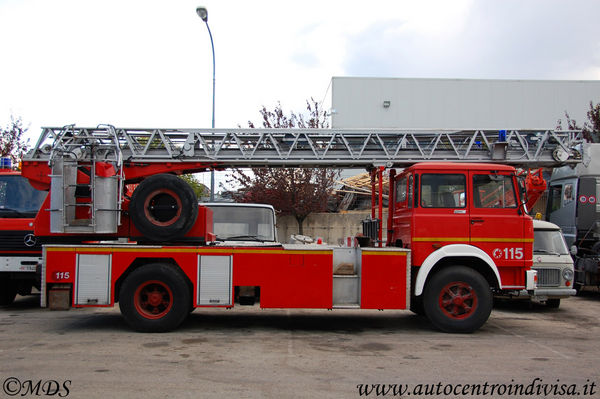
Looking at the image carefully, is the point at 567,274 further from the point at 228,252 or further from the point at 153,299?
the point at 153,299

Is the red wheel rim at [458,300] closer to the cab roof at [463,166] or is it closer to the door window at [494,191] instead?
the door window at [494,191]

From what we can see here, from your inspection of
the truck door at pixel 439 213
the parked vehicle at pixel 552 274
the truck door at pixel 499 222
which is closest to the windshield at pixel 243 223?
the truck door at pixel 439 213

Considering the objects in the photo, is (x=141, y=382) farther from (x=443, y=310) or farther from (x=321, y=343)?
(x=443, y=310)

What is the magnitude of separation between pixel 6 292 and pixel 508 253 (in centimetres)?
1007

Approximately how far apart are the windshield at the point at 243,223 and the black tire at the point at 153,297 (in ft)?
8.22

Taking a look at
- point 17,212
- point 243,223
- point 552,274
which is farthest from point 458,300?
point 17,212

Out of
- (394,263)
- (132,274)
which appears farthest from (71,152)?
(394,263)

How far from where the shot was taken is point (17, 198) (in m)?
A: 10.1

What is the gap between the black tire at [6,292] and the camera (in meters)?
10.4

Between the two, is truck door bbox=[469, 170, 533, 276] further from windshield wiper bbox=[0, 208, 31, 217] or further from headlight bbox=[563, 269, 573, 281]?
windshield wiper bbox=[0, 208, 31, 217]

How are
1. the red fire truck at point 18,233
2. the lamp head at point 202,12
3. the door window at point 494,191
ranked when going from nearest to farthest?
the door window at point 494,191 < the red fire truck at point 18,233 < the lamp head at point 202,12

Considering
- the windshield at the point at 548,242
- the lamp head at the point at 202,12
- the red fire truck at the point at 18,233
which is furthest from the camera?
the lamp head at the point at 202,12

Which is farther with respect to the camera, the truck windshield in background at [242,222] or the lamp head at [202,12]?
the lamp head at [202,12]

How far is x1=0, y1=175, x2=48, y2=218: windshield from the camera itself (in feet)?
32.7
